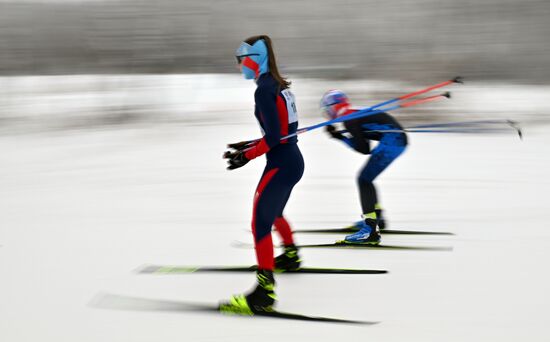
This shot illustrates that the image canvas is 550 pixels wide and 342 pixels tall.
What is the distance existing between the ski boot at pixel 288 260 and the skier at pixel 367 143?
757 mm

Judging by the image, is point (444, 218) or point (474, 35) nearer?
point (444, 218)

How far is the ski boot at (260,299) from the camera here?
122 inches

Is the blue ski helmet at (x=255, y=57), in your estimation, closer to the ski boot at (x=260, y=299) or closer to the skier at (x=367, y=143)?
the ski boot at (x=260, y=299)

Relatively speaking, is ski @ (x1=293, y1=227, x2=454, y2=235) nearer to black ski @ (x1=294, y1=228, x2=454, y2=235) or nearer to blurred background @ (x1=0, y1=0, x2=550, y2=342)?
black ski @ (x1=294, y1=228, x2=454, y2=235)

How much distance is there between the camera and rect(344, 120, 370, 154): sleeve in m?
4.38

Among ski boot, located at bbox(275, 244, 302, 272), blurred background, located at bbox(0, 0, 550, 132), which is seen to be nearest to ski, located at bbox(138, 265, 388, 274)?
ski boot, located at bbox(275, 244, 302, 272)

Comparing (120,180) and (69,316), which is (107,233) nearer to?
(69,316)

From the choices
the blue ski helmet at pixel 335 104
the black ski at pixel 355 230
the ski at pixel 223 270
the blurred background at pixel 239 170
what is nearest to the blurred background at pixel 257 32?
the blurred background at pixel 239 170

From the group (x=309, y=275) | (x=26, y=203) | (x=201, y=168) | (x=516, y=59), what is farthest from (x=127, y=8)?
(x=309, y=275)

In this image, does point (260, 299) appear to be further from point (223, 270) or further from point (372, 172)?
point (372, 172)

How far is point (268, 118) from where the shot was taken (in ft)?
10.1

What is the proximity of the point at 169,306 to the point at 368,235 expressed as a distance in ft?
5.54

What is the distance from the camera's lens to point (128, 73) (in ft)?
57.2

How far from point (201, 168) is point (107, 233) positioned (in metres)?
2.99
